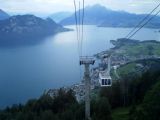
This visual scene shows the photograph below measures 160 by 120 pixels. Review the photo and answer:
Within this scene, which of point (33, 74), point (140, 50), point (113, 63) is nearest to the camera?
point (33, 74)

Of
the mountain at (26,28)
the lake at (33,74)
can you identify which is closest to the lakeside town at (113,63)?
the lake at (33,74)

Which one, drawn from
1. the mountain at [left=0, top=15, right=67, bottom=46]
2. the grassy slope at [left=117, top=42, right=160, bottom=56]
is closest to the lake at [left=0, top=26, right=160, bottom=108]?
the grassy slope at [left=117, top=42, right=160, bottom=56]

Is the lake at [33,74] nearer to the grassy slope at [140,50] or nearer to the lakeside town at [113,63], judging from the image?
the lakeside town at [113,63]

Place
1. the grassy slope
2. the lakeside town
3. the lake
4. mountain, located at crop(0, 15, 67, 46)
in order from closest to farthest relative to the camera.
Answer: the lakeside town
the lake
the grassy slope
mountain, located at crop(0, 15, 67, 46)

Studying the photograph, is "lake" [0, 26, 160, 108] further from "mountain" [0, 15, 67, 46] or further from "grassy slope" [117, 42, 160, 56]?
"mountain" [0, 15, 67, 46]

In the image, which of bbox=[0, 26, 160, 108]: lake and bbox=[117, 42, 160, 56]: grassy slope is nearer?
bbox=[0, 26, 160, 108]: lake

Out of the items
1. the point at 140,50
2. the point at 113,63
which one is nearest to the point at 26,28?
the point at 140,50

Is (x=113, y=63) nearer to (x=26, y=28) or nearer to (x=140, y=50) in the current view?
(x=140, y=50)

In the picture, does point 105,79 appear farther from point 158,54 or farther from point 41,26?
point 41,26
